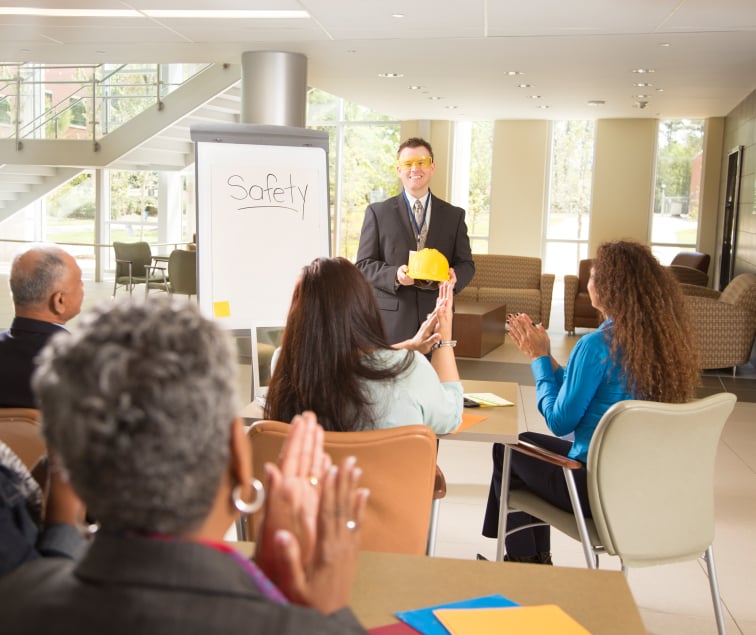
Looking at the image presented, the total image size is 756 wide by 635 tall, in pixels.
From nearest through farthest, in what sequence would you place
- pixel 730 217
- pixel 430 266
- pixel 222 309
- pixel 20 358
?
1. pixel 20 358
2. pixel 430 266
3. pixel 222 309
4. pixel 730 217

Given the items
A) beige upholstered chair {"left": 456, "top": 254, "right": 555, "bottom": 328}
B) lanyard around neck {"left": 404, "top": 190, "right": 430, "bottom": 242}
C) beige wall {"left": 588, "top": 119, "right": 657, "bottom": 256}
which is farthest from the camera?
beige wall {"left": 588, "top": 119, "right": 657, "bottom": 256}

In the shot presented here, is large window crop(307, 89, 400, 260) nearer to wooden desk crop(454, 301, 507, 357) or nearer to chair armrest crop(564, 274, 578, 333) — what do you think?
chair armrest crop(564, 274, 578, 333)

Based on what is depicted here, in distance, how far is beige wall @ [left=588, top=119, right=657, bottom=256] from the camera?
521 inches

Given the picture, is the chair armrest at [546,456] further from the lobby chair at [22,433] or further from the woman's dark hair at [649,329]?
the lobby chair at [22,433]

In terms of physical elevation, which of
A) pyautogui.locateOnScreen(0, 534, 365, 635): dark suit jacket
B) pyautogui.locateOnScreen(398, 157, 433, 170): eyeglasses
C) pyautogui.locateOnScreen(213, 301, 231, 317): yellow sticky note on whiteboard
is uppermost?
pyautogui.locateOnScreen(398, 157, 433, 170): eyeglasses

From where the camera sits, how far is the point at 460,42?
7.13 metres

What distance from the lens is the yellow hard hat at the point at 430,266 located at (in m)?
3.54

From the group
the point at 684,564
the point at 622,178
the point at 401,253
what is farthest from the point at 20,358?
the point at 622,178

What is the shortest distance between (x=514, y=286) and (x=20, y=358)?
29.8 ft

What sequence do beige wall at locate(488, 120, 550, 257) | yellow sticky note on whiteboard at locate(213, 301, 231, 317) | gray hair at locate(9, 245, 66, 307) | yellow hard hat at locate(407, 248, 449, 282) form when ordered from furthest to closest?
1. beige wall at locate(488, 120, 550, 257)
2. yellow sticky note on whiteboard at locate(213, 301, 231, 317)
3. yellow hard hat at locate(407, 248, 449, 282)
4. gray hair at locate(9, 245, 66, 307)

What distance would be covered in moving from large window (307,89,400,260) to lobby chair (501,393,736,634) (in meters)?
12.7

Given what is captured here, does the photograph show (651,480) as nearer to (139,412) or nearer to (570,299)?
(139,412)

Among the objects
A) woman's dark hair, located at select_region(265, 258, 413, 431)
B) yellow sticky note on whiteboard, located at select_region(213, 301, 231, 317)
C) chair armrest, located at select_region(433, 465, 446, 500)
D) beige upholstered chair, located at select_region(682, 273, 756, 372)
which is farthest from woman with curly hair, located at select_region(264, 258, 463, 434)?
beige upholstered chair, located at select_region(682, 273, 756, 372)

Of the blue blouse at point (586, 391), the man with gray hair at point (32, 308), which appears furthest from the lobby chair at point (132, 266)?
the blue blouse at point (586, 391)
